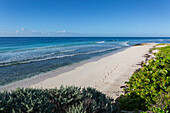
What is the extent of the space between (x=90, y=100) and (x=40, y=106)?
126 centimetres

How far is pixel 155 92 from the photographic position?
3.47m

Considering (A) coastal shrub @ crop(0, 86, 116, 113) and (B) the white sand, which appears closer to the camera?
(A) coastal shrub @ crop(0, 86, 116, 113)

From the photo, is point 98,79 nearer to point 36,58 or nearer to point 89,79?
point 89,79

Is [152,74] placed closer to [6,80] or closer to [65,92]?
[65,92]

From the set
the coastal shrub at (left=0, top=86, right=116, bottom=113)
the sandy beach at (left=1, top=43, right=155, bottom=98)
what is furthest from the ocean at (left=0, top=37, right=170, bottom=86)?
the coastal shrub at (left=0, top=86, right=116, bottom=113)

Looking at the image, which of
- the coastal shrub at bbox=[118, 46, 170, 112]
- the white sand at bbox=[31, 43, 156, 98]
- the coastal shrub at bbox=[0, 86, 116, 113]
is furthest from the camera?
the white sand at bbox=[31, 43, 156, 98]

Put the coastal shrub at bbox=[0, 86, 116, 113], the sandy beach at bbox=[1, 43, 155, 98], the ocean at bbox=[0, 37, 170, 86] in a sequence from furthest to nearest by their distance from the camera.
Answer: the ocean at bbox=[0, 37, 170, 86], the sandy beach at bbox=[1, 43, 155, 98], the coastal shrub at bbox=[0, 86, 116, 113]

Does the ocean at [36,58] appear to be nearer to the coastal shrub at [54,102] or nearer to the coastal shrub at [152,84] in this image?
the coastal shrub at [54,102]

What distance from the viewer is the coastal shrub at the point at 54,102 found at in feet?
8.34

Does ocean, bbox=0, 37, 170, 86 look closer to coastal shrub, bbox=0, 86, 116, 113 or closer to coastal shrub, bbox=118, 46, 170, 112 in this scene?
coastal shrub, bbox=0, 86, 116, 113

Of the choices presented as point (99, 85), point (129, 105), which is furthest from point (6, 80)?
point (129, 105)

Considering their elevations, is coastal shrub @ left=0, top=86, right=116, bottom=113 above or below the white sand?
above

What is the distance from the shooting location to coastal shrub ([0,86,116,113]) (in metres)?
2.54

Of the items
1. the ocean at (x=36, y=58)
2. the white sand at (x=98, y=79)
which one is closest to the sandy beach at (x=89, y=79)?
the white sand at (x=98, y=79)
